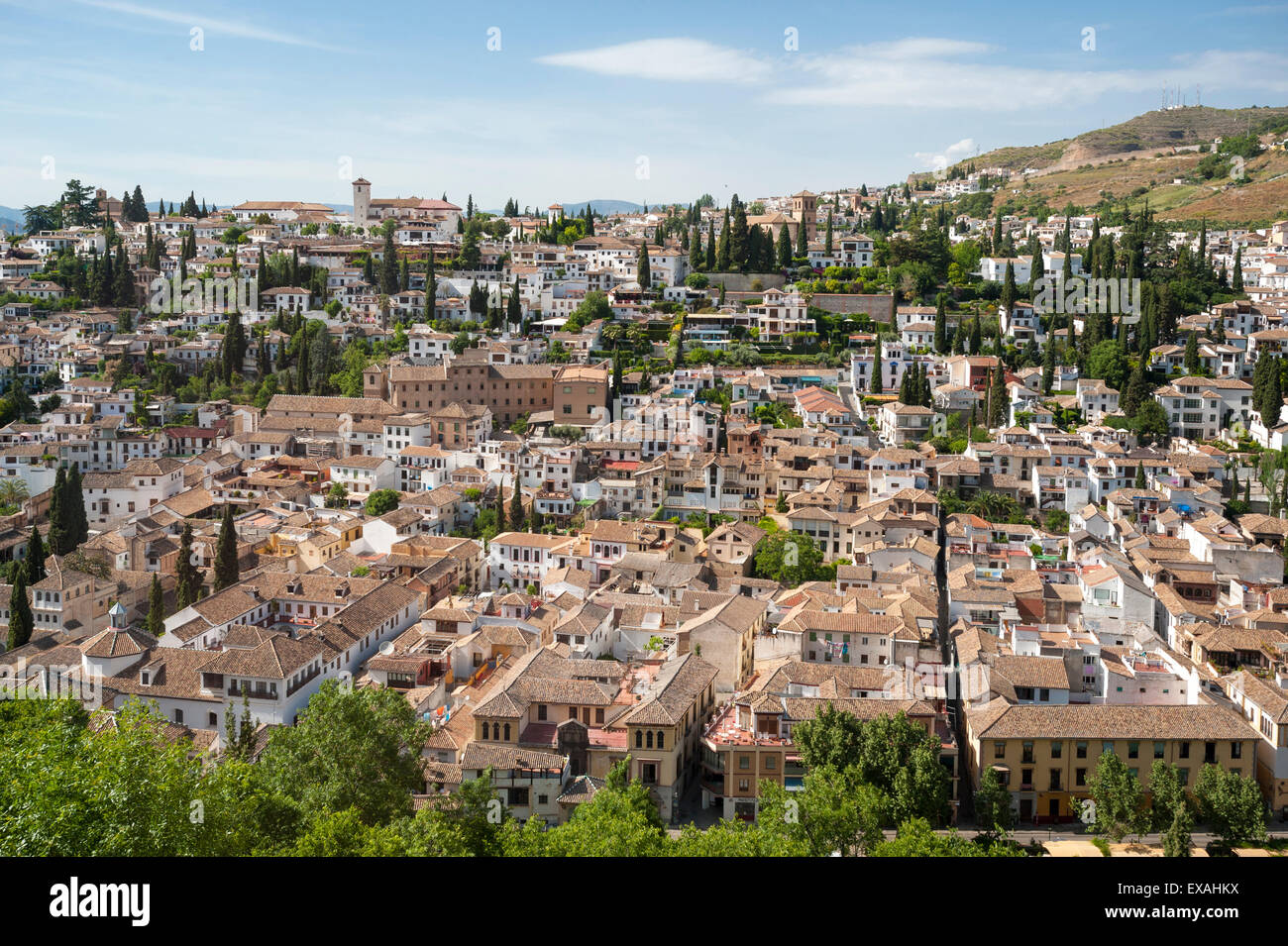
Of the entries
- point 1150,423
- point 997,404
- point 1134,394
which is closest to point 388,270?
point 997,404

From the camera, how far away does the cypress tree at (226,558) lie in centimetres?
1553

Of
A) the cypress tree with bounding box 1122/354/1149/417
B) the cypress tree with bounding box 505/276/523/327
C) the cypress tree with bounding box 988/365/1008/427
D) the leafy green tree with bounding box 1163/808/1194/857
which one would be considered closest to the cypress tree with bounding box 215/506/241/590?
the cypress tree with bounding box 505/276/523/327

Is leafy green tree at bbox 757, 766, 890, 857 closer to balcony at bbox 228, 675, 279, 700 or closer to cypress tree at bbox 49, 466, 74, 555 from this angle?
balcony at bbox 228, 675, 279, 700

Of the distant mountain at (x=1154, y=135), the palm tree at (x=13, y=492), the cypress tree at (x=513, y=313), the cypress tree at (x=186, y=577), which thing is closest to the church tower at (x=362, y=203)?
the cypress tree at (x=513, y=313)

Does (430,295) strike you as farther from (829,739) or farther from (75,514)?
(829,739)

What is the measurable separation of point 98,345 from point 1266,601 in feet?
78.6

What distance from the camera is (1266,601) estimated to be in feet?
46.0

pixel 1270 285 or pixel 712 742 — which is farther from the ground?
pixel 1270 285

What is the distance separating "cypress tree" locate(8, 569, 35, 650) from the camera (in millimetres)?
13938

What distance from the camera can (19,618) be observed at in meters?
14.1

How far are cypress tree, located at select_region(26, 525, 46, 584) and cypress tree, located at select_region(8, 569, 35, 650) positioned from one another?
1.01m

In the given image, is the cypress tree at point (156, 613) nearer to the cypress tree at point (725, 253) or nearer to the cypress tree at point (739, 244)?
the cypress tree at point (725, 253)
